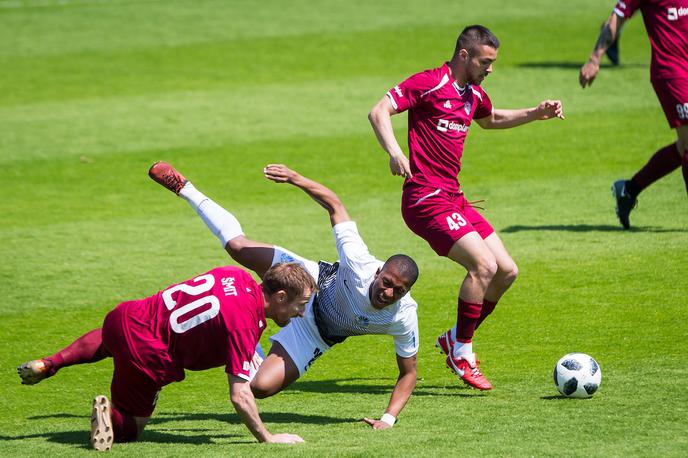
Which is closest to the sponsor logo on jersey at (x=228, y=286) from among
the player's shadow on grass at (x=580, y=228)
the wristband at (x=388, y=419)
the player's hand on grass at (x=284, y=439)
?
the player's hand on grass at (x=284, y=439)

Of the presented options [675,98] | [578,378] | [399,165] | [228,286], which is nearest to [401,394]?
[578,378]

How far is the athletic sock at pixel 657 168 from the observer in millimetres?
10938

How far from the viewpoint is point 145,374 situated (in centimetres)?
641

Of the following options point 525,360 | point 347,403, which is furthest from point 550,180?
point 347,403

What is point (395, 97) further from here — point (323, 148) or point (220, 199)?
point (323, 148)

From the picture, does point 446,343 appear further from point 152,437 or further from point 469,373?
point 152,437

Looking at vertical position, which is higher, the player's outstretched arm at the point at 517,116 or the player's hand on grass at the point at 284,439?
the player's outstretched arm at the point at 517,116

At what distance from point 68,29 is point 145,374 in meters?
16.7

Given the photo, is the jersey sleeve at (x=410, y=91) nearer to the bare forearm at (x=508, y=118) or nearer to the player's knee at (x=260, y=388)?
the bare forearm at (x=508, y=118)

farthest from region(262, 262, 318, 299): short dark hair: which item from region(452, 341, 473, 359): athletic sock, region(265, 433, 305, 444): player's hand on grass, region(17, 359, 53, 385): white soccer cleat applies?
region(452, 341, 473, 359): athletic sock

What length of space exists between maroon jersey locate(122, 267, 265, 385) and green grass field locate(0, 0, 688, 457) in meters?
0.51

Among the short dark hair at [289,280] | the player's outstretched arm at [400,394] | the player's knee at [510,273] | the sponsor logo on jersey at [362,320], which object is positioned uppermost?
the short dark hair at [289,280]

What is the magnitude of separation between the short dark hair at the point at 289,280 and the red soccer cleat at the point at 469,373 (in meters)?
1.71

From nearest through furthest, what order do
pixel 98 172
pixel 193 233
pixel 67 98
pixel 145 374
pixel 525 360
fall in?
pixel 145 374
pixel 525 360
pixel 193 233
pixel 98 172
pixel 67 98
